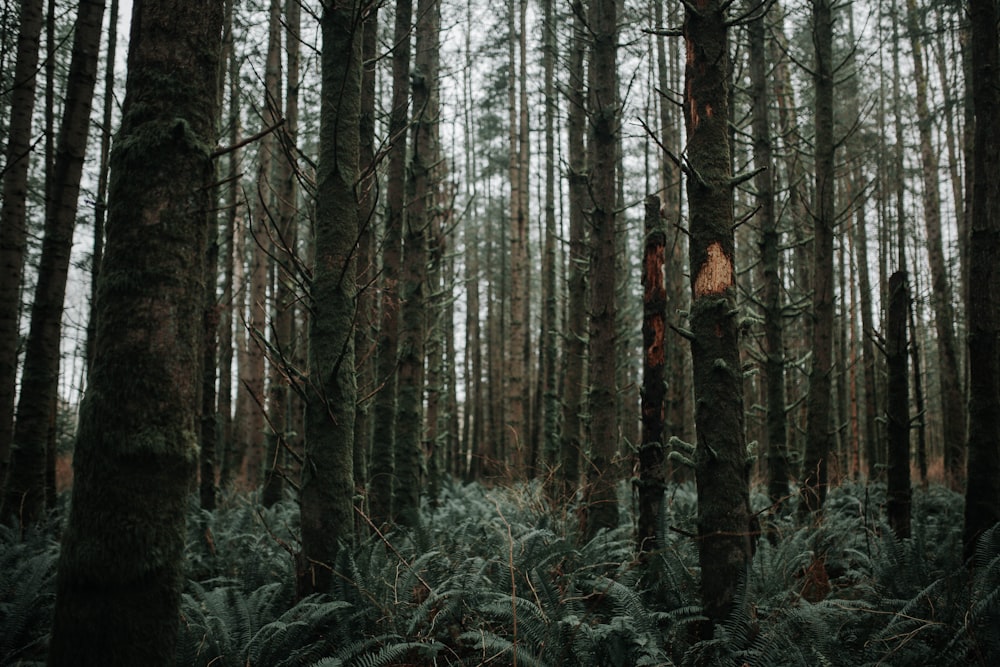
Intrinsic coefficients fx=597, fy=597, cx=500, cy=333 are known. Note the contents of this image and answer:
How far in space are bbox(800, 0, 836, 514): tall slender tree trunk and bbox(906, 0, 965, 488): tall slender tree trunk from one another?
10.2 ft

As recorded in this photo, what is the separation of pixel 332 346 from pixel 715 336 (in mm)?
2257

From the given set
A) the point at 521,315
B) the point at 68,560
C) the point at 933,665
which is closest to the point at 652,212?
the point at 933,665

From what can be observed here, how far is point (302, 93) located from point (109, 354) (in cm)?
1273

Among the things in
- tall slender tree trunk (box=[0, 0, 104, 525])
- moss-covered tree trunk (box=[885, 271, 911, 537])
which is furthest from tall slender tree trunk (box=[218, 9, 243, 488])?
moss-covered tree trunk (box=[885, 271, 911, 537])

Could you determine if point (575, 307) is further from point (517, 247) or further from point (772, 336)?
point (517, 247)

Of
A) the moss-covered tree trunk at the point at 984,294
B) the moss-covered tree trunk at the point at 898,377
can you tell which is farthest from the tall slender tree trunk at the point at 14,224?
the moss-covered tree trunk at the point at 984,294

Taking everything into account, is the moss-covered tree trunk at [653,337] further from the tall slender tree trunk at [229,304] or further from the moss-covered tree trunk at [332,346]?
the tall slender tree trunk at [229,304]

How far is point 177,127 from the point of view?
205cm

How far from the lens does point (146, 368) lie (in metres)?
1.93

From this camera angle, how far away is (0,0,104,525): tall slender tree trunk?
553cm

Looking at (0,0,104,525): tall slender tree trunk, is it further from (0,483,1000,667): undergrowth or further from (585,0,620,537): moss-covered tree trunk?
(585,0,620,537): moss-covered tree trunk

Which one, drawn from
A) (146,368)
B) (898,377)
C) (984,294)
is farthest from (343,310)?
(984,294)

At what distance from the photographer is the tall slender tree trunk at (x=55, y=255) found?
553cm

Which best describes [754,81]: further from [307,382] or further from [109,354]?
[109,354]
